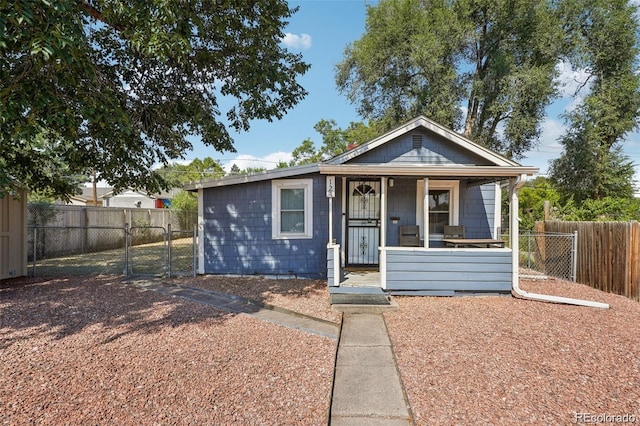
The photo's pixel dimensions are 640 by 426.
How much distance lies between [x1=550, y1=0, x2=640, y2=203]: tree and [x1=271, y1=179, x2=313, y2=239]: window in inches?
528

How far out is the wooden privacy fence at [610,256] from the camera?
22.2 ft

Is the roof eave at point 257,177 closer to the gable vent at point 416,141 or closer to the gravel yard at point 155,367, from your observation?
the gable vent at point 416,141

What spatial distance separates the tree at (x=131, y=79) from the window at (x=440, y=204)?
154 inches

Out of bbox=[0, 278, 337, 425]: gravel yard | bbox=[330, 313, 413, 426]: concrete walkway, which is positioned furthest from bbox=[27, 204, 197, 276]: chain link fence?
bbox=[330, 313, 413, 426]: concrete walkway

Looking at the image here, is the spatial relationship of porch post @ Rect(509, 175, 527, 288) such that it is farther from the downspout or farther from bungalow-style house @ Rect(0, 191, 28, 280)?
bungalow-style house @ Rect(0, 191, 28, 280)

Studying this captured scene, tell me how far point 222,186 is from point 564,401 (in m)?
7.20

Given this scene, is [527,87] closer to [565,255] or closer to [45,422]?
[565,255]

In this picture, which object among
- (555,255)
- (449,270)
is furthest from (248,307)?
(555,255)

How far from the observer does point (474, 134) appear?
16.1m

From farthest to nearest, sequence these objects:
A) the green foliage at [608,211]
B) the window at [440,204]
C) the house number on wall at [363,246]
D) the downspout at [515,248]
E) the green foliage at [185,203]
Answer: the green foliage at [185,203] < the green foliage at [608,211] < the house number on wall at [363,246] < the window at [440,204] < the downspout at [515,248]

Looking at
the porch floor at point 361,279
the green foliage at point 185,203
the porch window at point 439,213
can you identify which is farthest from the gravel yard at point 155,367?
the green foliage at point 185,203

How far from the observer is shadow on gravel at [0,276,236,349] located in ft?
14.6

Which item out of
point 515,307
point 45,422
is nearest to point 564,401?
point 515,307

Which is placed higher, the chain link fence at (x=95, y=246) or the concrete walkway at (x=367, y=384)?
the chain link fence at (x=95, y=246)
